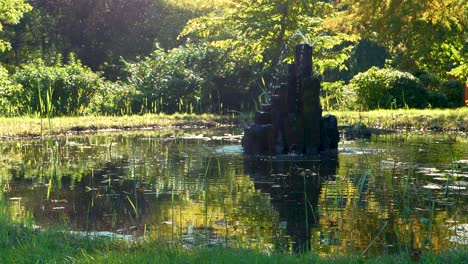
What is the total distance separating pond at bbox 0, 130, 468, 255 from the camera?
26.2 feet

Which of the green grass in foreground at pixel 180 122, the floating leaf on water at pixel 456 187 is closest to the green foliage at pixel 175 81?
the green grass in foreground at pixel 180 122

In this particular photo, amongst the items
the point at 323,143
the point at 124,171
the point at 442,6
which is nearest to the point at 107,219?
the point at 124,171

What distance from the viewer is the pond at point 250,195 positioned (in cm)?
800

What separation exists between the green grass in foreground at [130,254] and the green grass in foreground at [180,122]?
13981 mm

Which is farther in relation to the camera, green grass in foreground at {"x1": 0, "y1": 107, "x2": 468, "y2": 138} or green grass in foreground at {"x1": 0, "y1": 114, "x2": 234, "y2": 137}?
green grass in foreground at {"x1": 0, "y1": 107, "x2": 468, "y2": 138}

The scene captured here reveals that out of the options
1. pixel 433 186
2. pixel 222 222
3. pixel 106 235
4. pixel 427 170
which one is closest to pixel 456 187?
pixel 433 186

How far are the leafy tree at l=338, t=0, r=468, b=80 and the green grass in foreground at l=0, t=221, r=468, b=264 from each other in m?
13.6

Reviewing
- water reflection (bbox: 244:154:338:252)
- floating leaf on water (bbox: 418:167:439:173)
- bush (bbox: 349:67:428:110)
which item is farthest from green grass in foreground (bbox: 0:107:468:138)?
floating leaf on water (bbox: 418:167:439:173)

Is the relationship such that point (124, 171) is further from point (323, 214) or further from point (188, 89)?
point (188, 89)

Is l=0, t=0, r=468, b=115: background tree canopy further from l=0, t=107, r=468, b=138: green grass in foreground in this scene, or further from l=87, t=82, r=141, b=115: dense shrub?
l=0, t=107, r=468, b=138: green grass in foreground

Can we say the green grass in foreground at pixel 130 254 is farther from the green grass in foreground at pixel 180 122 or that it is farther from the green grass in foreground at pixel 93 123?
the green grass in foreground at pixel 180 122

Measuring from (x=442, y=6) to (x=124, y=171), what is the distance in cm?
1097

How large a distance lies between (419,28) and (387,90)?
2.87 meters

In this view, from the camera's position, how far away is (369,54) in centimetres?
4347
